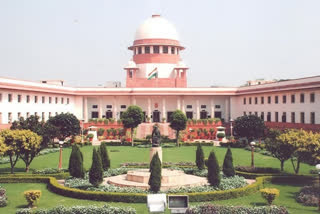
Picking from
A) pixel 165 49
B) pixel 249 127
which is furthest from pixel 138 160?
pixel 165 49

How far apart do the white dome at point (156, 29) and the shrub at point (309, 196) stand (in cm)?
4079

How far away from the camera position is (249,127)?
37.8 metres

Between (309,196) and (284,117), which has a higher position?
(284,117)

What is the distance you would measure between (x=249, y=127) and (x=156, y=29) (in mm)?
24535

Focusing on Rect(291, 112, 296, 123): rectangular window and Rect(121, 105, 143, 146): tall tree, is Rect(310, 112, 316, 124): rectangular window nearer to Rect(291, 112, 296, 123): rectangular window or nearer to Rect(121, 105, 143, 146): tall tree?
Rect(291, 112, 296, 123): rectangular window

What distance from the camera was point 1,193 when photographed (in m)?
17.8

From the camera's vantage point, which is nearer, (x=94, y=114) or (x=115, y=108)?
(x=115, y=108)

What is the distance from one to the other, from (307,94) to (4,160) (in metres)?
26.0

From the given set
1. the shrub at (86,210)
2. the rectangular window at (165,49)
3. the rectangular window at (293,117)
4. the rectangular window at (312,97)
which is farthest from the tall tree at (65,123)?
the shrub at (86,210)

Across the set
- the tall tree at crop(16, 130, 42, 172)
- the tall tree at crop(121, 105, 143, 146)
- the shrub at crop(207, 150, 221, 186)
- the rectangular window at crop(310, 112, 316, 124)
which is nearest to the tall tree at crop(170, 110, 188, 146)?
the tall tree at crop(121, 105, 143, 146)

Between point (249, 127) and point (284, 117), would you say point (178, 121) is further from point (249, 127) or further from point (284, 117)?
point (284, 117)

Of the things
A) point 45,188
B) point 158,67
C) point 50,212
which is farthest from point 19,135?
point 158,67

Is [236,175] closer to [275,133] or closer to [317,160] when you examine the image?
[317,160]

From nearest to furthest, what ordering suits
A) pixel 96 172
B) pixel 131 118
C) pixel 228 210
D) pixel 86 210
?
pixel 228 210
pixel 86 210
pixel 96 172
pixel 131 118
